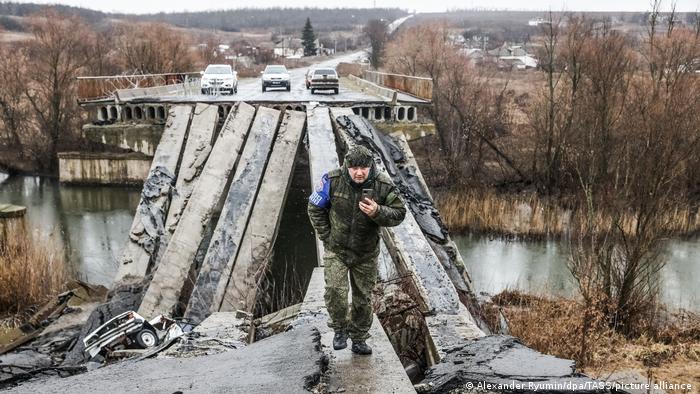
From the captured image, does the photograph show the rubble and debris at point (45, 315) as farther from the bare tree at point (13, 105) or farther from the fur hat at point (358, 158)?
the bare tree at point (13, 105)

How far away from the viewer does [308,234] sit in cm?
1850

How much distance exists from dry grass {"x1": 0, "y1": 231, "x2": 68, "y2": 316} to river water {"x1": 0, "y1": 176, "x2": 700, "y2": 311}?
84.5 inches

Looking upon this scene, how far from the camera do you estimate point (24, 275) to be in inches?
480

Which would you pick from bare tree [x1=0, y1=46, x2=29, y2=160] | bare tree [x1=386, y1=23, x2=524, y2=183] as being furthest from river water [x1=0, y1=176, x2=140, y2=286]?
bare tree [x1=386, y1=23, x2=524, y2=183]

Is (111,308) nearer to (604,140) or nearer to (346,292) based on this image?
(346,292)

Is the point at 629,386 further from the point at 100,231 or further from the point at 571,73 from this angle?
the point at 571,73

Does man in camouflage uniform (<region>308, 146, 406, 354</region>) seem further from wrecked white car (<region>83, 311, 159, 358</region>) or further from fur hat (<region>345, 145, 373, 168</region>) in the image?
wrecked white car (<region>83, 311, 159, 358</region>)

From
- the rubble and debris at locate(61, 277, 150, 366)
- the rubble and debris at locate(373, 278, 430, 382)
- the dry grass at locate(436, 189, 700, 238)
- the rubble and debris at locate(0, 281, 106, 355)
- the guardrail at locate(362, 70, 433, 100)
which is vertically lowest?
the dry grass at locate(436, 189, 700, 238)

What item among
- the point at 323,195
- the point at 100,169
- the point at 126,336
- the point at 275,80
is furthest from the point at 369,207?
the point at 100,169

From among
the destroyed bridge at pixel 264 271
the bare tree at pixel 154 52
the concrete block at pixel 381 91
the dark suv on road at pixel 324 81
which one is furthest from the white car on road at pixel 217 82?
the bare tree at pixel 154 52

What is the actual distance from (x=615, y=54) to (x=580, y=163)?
14.9 feet

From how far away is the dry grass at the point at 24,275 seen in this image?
1201 centimetres

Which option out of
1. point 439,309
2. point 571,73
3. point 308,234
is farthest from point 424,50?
point 439,309

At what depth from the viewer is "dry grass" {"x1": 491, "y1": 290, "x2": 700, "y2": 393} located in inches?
350
